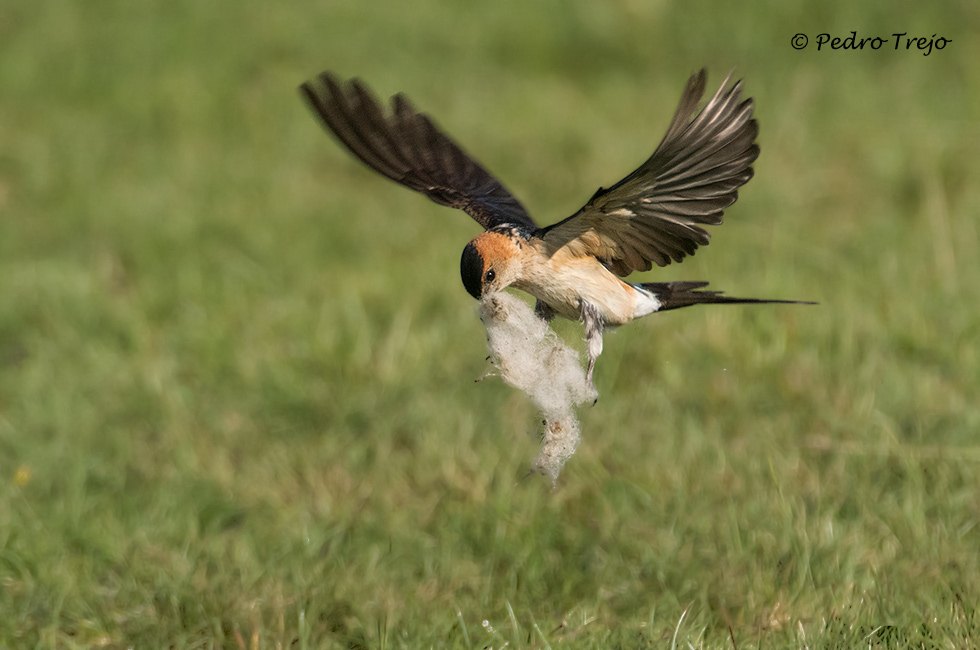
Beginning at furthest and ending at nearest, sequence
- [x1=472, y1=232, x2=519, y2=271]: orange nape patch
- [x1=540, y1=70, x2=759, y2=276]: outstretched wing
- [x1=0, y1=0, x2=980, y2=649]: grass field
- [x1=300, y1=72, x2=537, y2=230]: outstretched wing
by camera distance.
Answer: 1. [x1=0, y1=0, x2=980, y2=649]: grass field
2. [x1=300, y1=72, x2=537, y2=230]: outstretched wing
3. [x1=472, y1=232, x2=519, y2=271]: orange nape patch
4. [x1=540, y1=70, x2=759, y2=276]: outstretched wing

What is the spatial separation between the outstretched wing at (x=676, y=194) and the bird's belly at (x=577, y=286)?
0.04 meters

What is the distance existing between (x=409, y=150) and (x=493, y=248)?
551 mm

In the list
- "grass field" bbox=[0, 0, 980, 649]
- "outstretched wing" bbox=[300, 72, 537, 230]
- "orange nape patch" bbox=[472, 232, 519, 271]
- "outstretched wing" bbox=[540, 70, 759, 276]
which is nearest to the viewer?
"outstretched wing" bbox=[540, 70, 759, 276]

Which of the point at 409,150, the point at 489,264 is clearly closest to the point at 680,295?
the point at 489,264

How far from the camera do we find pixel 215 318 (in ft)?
16.8

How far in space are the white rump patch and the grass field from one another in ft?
0.41

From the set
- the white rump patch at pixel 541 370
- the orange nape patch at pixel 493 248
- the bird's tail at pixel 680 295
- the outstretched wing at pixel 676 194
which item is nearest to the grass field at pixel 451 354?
the white rump patch at pixel 541 370

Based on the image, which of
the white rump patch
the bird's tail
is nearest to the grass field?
the white rump patch

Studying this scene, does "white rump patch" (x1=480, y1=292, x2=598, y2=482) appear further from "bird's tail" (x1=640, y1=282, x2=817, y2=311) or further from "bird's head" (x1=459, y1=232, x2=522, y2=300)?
"bird's tail" (x1=640, y1=282, x2=817, y2=311)

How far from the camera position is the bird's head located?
2352 mm

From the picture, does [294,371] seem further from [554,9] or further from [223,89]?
[554,9]

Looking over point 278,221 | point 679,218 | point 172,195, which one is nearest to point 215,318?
point 278,221

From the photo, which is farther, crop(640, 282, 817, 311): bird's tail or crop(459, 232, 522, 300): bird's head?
crop(640, 282, 817, 311): bird's tail

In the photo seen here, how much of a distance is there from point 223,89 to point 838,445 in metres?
5.20
